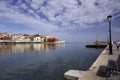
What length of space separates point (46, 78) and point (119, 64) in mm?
6253

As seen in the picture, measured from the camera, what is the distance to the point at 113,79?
20.2 feet

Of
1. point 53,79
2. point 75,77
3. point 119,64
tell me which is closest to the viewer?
point 119,64

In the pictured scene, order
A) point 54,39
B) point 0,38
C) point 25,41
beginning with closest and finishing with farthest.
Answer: point 0,38 < point 25,41 < point 54,39

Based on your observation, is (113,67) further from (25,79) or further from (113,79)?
(25,79)

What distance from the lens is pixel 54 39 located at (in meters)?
168

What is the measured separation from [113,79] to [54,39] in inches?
6376

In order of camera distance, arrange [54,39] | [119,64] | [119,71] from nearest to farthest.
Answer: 1. [119,71]
2. [119,64]
3. [54,39]

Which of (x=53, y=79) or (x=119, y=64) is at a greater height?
(x=119, y=64)

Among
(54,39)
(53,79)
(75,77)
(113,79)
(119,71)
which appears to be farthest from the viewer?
(54,39)

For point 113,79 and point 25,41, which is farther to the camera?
point 25,41

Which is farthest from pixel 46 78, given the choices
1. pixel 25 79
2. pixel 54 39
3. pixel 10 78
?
pixel 54 39

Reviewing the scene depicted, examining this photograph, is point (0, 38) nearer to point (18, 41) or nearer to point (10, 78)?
point (18, 41)

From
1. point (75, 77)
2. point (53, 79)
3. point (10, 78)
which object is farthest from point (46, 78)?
point (75, 77)

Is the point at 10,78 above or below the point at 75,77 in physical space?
below
